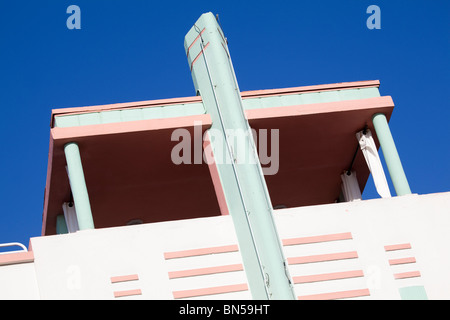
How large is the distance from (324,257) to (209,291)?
2.52 meters

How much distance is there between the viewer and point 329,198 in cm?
2591

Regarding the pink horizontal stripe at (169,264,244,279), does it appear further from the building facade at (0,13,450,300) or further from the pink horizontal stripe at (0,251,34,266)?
the pink horizontal stripe at (0,251,34,266)

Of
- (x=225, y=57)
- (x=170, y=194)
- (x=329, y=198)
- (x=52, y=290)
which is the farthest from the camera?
(x=329, y=198)

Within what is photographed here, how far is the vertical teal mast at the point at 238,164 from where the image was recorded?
19.4 metres

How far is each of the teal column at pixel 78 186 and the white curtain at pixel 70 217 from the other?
6.73ft

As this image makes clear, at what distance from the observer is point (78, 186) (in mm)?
20484

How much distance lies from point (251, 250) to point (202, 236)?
42.2 inches

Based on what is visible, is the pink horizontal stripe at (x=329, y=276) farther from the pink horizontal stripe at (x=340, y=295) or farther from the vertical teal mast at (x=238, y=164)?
the vertical teal mast at (x=238, y=164)

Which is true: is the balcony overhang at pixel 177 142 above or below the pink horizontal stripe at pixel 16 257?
above

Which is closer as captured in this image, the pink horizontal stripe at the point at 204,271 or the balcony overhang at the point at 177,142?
the pink horizontal stripe at the point at 204,271

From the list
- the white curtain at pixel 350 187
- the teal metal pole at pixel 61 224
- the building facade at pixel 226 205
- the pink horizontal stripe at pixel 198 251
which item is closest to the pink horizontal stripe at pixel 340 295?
the building facade at pixel 226 205

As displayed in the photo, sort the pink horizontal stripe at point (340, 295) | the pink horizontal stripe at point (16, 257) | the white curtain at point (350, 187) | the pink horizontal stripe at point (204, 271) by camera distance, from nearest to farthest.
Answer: the pink horizontal stripe at point (16, 257) → the pink horizontal stripe at point (204, 271) → the pink horizontal stripe at point (340, 295) → the white curtain at point (350, 187)
